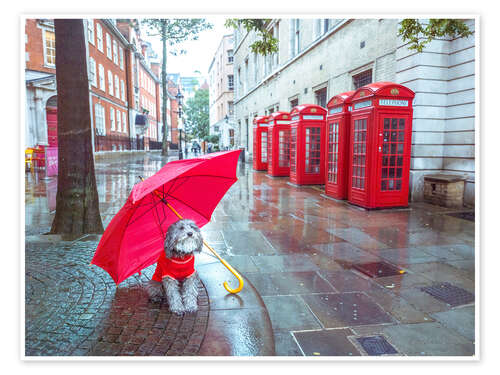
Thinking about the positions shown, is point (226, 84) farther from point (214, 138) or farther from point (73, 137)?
point (73, 137)

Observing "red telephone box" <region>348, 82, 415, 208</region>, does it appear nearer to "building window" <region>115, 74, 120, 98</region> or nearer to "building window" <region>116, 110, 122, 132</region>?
"building window" <region>116, 110, 122, 132</region>

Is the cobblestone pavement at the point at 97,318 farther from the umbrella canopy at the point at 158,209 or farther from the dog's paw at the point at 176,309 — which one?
the umbrella canopy at the point at 158,209

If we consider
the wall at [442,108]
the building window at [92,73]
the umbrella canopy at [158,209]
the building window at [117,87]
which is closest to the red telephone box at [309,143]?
the wall at [442,108]

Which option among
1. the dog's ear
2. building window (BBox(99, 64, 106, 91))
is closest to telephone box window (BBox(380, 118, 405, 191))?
the dog's ear

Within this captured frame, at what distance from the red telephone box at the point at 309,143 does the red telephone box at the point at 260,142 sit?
492 cm

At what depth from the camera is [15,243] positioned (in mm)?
2254

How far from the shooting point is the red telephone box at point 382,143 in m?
7.69

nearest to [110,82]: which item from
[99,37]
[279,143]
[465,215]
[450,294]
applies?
[99,37]

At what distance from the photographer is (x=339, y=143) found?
367 inches

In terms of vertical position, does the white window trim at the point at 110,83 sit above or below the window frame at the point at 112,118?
above

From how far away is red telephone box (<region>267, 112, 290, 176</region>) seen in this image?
15.1m

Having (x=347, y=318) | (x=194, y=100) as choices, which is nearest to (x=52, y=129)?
(x=347, y=318)
